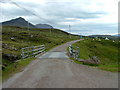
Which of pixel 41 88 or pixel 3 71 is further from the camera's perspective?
pixel 3 71

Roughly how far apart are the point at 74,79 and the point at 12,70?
14.5 feet

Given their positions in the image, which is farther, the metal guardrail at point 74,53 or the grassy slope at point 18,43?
the metal guardrail at point 74,53

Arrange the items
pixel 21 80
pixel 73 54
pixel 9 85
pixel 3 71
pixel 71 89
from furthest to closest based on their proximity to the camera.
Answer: pixel 73 54, pixel 3 71, pixel 21 80, pixel 9 85, pixel 71 89

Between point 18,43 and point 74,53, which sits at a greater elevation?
point 18,43

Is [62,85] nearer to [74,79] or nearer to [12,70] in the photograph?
[74,79]

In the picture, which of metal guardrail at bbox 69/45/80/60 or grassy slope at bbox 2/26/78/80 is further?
metal guardrail at bbox 69/45/80/60

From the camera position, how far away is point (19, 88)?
673cm

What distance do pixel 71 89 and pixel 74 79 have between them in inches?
62.3

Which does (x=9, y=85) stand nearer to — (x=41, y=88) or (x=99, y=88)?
(x=41, y=88)

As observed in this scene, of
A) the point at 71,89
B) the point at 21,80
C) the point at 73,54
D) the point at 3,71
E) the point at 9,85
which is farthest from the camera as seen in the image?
the point at 73,54

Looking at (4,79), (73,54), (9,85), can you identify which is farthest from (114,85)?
(73,54)

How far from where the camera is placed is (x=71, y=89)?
6633mm

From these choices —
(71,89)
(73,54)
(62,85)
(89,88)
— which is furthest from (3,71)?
(73,54)

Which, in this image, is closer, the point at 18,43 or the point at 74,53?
the point at 74,53
